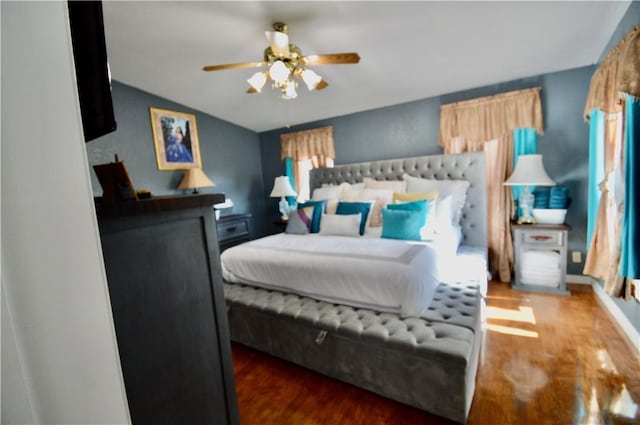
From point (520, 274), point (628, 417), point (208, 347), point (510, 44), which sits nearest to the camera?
point (208, 347)

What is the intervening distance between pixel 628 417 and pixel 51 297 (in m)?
2.28

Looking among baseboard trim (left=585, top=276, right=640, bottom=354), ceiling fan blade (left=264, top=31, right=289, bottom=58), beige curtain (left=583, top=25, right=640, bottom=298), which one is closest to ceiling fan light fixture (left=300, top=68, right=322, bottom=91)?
ceiling fan blade (left=264, top=31, right=289, bottom=58)

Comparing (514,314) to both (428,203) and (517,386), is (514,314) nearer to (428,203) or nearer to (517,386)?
(517,386)

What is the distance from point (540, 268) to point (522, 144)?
133 cm

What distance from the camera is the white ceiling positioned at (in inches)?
76.7

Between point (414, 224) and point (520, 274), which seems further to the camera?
point (520, 274)

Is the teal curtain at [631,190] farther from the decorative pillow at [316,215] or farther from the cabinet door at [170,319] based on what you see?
the decorative pillow at [316,215]

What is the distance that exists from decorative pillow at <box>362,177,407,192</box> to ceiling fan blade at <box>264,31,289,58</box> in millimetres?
1937

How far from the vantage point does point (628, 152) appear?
5.40 ft

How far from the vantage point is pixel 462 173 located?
128 inches

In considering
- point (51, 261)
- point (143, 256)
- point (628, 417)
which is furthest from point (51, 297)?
point (628, 417)

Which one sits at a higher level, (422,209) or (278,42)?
(278,42)

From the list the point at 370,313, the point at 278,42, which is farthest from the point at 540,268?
the point at 278,42

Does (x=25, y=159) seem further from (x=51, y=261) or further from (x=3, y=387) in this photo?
(x=3, y=387)
